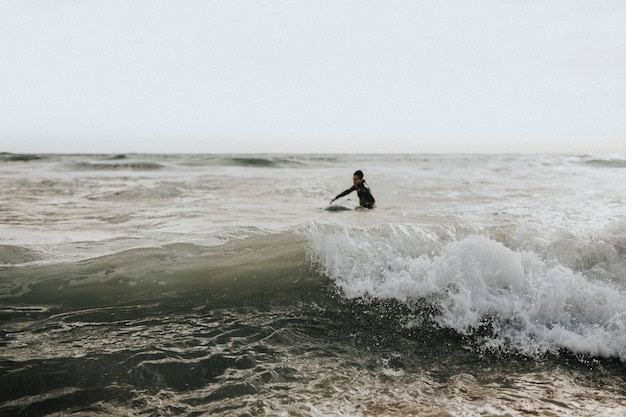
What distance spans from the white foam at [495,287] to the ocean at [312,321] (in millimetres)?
16

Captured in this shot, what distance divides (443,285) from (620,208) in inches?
321

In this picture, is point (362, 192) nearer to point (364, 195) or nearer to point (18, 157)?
point (364, 195)

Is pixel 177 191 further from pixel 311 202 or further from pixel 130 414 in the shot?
pixel 130 414

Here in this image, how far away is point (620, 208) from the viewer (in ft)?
33.6

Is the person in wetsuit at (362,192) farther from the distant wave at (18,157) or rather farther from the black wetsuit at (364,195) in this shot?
the distant wave at (18,157)

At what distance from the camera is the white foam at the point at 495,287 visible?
3.84 metres

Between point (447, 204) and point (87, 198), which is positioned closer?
point (447, 204)

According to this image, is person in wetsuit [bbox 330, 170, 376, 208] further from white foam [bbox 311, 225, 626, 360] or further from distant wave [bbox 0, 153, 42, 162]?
distant wave [bbox 0, 153, 42, 162]

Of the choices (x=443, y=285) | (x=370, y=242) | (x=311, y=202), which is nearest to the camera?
Result: (x=443, y=285)

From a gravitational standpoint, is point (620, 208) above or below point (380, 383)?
above

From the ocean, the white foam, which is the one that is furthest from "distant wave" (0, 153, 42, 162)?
the white foam

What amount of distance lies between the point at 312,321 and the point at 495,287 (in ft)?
6.48

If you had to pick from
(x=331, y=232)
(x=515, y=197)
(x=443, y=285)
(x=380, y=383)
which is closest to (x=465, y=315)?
(x=443, y=285)

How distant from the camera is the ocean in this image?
2977mm
